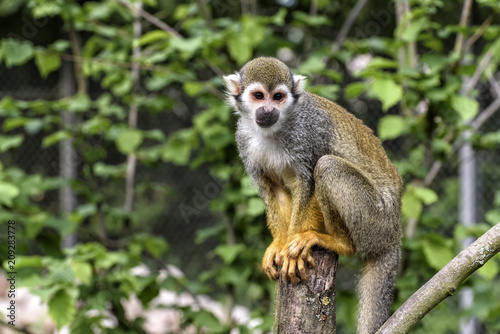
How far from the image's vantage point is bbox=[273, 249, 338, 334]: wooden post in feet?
8.36

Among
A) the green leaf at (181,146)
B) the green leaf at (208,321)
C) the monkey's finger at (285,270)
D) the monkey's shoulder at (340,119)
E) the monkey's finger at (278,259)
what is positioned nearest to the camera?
the monkey's finger at (285,270)

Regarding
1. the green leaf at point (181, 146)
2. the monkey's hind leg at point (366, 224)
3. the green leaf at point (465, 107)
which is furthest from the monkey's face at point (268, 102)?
the green leaf at point (181, 146)

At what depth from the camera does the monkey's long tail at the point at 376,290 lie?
9.21 feet

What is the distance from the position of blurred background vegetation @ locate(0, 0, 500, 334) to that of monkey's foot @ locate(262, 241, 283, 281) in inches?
21.7

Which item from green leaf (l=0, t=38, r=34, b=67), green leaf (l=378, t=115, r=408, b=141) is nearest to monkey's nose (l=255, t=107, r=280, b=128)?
green leaf (l=378, t=115, r=408, b=141)

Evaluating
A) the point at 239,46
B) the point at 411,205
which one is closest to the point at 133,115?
the point at 239,46

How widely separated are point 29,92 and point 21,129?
1.90 ft

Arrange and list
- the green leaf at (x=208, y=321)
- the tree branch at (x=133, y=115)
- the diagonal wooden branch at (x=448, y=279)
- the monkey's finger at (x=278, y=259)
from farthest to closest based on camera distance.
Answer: the tree branch at (x=133, y=115), the green leaf at (x=208, y=321), the monkey's finger at (x=278, y=259), the diagonal wooden branch at (x=448, y=279)

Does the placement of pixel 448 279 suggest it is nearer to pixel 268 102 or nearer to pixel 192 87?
pixel 268 102

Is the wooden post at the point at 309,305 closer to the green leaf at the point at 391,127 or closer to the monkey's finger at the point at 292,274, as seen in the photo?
the monkey's finger at the point at 292,274

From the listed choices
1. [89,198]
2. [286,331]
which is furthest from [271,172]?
[89,198]

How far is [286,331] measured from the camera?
2.57 metres

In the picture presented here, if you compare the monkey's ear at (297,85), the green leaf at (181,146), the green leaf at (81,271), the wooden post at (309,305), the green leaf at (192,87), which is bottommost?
the green leaf at (81,271)

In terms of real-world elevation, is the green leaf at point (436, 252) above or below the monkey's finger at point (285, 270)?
below
